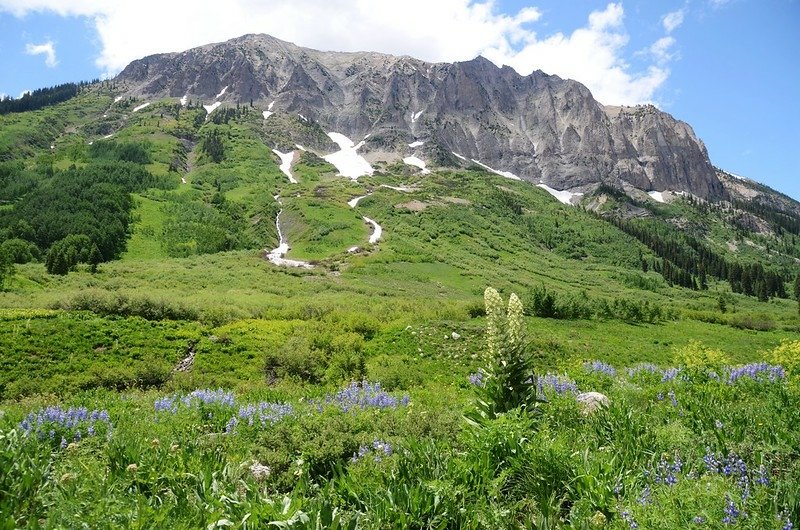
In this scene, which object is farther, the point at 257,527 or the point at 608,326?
the point at 608,326

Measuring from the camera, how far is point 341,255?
94.7 metres

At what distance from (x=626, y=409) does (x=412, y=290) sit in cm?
6236

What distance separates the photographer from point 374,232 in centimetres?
12125

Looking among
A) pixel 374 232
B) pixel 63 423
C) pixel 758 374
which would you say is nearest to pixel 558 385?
pixel 758 374

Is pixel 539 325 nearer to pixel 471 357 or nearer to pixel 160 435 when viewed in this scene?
pixel 471 357

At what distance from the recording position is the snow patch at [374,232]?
11092cm

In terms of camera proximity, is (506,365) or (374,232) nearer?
(506,365)

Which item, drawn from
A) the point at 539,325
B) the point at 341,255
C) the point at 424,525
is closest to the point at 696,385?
the point at 424,525

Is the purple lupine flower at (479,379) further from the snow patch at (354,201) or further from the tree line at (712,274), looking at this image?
the tree line at (712,274)

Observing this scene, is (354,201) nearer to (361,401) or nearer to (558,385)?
(558,385)

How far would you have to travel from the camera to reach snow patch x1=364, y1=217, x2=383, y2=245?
111 meters

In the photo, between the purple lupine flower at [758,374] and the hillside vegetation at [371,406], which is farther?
the purple lupine flower at [758,374]

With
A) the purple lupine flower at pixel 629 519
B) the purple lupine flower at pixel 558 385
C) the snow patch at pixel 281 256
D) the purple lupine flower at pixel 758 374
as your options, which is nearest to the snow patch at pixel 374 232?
the snow patch at pixel 281 256

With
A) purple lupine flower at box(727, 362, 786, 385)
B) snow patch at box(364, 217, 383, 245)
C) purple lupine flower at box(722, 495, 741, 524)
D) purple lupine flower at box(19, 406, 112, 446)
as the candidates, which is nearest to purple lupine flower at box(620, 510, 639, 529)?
purple lupine flower at box(722, 495, 741, 524)
